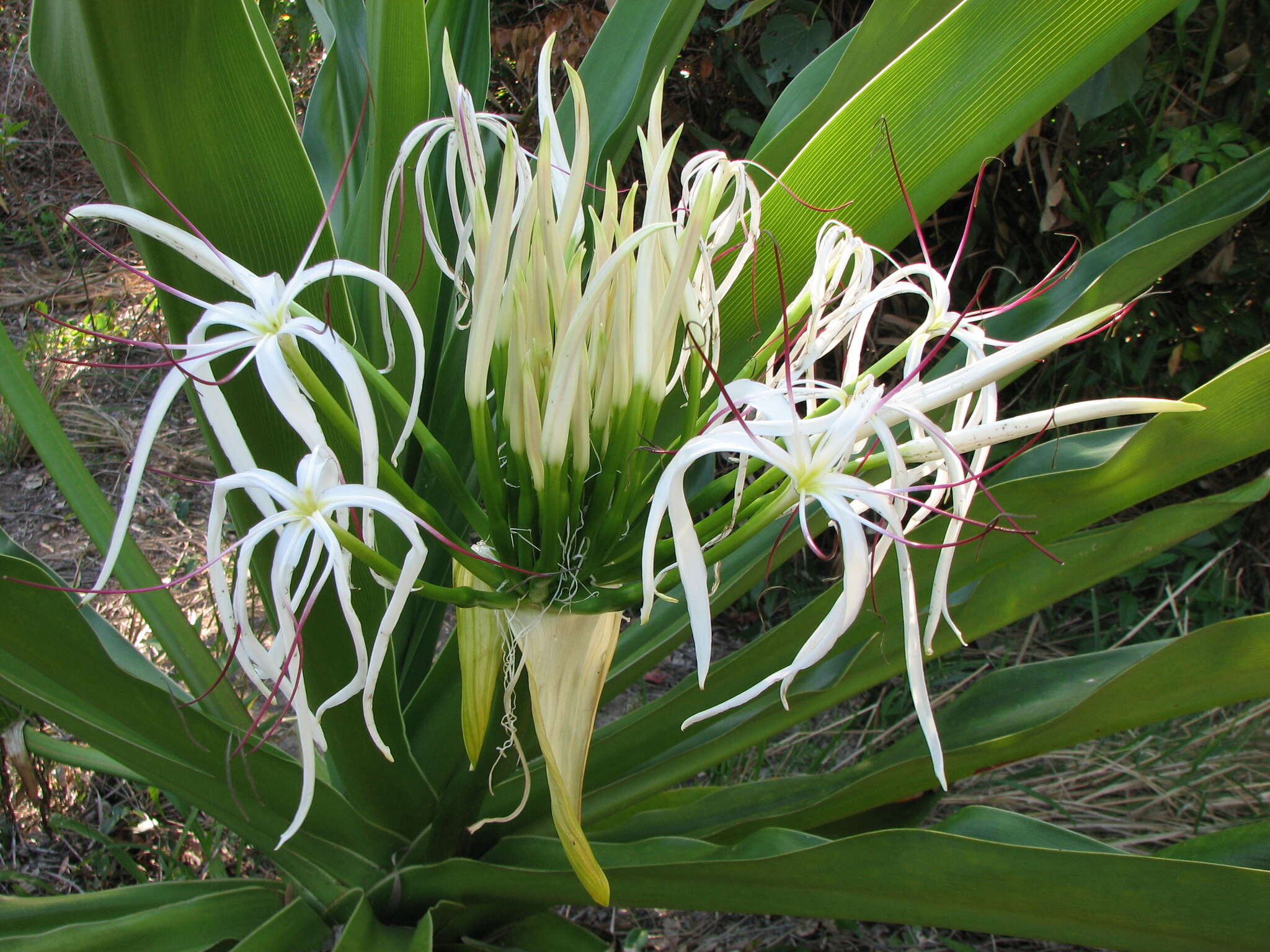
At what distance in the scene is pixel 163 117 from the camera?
0.51 metres

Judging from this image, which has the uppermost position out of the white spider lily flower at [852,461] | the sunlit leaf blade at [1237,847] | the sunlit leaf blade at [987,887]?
the white spider lily flower at [852,461]

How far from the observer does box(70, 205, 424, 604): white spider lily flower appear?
397 millimetres

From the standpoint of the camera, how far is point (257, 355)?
417 mm

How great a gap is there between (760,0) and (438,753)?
0.76m

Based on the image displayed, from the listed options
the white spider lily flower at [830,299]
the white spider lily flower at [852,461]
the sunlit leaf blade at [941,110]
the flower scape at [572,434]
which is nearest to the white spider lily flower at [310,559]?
the flower scape at [572,434]

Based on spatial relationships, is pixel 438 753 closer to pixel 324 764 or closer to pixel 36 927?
pixel 324 764

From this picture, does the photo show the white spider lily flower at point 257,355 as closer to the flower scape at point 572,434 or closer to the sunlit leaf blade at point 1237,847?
the flower scape at point 572,434

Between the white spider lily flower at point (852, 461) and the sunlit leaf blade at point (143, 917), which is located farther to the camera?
the sunlit leaf blade at point (143, 917)

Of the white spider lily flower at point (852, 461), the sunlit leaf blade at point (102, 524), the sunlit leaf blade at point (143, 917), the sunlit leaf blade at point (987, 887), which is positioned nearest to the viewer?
the white spider lily flower at point (852, 461)

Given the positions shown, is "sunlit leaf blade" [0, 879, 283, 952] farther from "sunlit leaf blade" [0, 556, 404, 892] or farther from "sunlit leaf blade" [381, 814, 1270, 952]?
"sunlit leaf blade" [381, 814, 1270, 952]

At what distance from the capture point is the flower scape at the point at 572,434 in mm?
400

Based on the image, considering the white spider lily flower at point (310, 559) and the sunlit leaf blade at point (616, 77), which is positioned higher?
the sunlit leaf blade at point (616, 77)

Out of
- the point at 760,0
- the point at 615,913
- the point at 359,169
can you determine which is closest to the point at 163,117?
the point at 359,169

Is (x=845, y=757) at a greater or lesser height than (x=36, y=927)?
lesser
